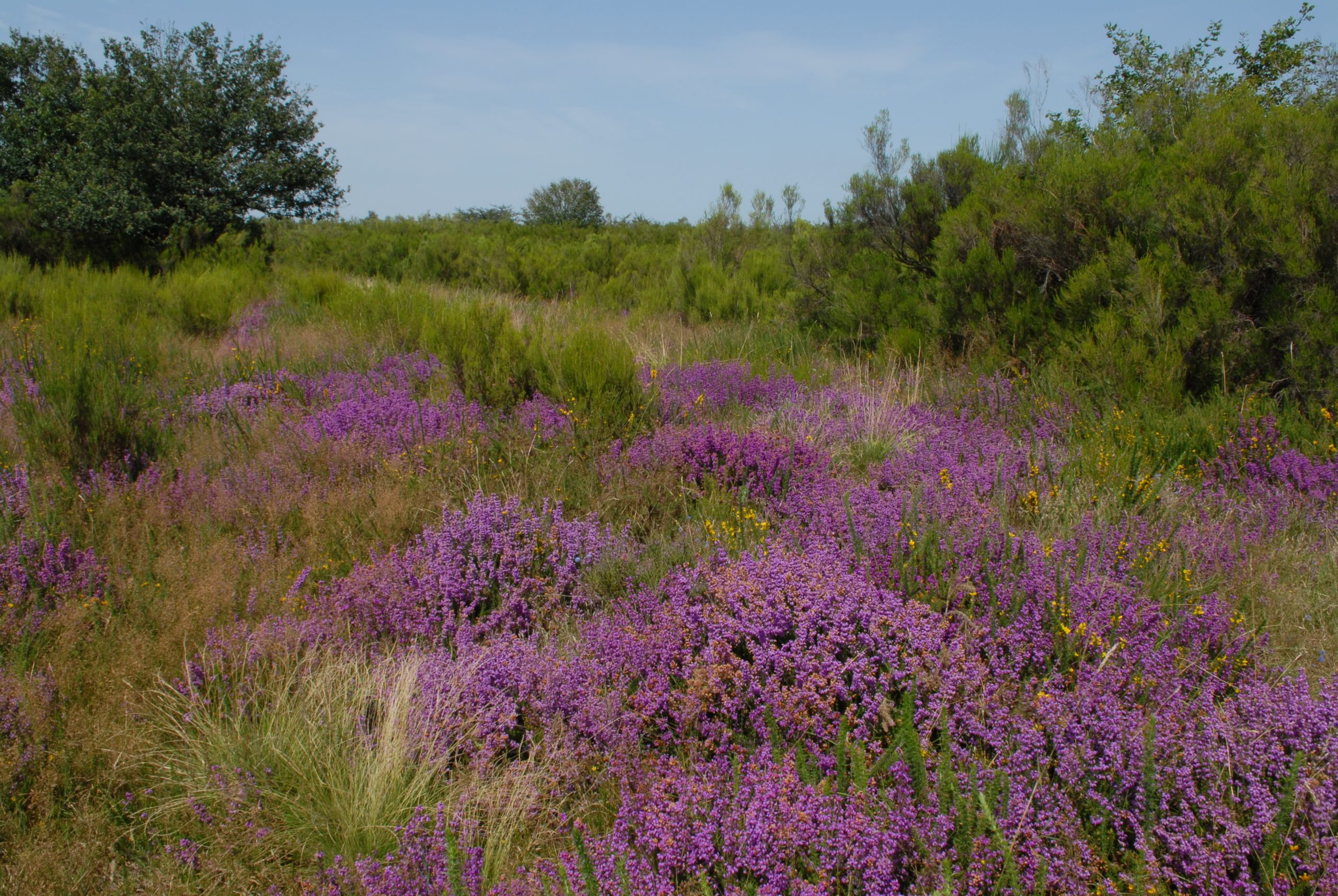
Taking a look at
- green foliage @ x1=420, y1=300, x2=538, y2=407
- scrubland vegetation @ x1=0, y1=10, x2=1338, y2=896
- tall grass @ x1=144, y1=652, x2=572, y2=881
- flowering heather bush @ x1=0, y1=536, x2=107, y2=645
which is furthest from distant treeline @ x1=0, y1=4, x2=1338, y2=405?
flowering heather bush @ x1=0, y1=536, x2=107, y2=645

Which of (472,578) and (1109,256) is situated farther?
(1109,256)

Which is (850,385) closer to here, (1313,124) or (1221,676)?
(1313,124)

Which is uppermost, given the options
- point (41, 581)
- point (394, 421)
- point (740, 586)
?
point (394, 421)

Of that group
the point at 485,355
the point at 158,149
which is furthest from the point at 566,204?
the point at 485,355

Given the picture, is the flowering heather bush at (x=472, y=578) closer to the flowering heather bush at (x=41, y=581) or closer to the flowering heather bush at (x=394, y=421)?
the flowering heather bush at (x=41, y=581)

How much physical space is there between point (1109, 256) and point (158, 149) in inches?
611

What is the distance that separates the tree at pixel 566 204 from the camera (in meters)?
35.2

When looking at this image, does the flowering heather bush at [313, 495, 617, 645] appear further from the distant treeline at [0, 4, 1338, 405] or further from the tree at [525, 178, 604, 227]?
the tree at [525, 178, 604, 227]

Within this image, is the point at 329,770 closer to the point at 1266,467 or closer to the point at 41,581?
the point at 41,581

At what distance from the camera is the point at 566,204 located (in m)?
35.8

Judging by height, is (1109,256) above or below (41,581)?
above

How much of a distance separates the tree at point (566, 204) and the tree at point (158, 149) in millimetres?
18946

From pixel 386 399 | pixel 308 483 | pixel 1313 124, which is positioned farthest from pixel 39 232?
pixel 1313 124

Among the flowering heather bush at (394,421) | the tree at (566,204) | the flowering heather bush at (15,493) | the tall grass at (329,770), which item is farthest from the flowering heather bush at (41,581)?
the tree at (566,204)
